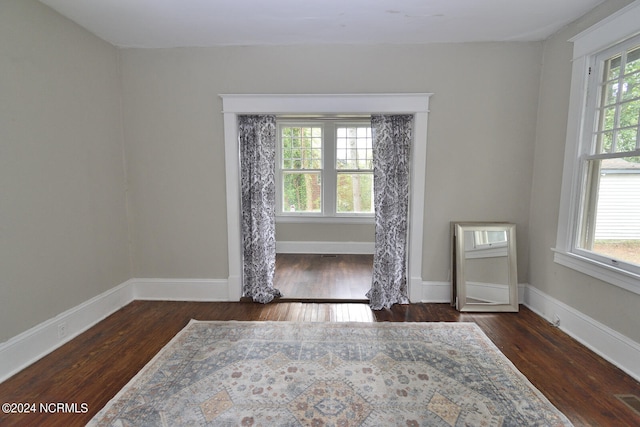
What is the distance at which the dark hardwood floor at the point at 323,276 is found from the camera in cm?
354

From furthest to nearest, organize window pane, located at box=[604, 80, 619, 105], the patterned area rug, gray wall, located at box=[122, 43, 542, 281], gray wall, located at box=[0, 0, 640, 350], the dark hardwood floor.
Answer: the dark hardwood floor, gray wall, located at box=[122, 43, 542, 281], gray wall, located at box=[0, 0, 640, 350], window pane, located at box=[604, 80, 619, 105], the patterned area rug

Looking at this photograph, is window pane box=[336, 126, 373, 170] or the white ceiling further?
window pane box=[336, 126, 373, 170]

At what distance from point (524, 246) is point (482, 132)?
1.36 meters

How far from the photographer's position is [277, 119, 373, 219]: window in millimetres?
5504

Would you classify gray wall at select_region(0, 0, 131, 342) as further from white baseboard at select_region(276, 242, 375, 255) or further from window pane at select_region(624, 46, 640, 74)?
window pane at select_region(624, 46, 640, 74)

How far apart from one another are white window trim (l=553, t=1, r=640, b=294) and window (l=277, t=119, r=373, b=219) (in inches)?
124

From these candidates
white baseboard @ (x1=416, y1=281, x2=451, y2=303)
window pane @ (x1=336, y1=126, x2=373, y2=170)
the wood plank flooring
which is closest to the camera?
the wood plank flooring

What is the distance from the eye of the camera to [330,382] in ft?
6.55

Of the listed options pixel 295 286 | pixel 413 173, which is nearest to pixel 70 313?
pixel 295 286

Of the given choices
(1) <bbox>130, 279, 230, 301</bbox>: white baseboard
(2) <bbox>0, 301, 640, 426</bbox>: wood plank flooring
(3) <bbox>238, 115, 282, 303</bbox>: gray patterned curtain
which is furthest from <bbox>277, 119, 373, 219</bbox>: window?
(2) <bbox>0, 301, 640, 426</bbox>: wood plank flooring

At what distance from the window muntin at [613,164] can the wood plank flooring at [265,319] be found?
831 mm

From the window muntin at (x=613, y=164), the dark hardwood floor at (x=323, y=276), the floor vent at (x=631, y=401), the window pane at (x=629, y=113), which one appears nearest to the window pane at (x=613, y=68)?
the window muntin at (x=613, y=164)

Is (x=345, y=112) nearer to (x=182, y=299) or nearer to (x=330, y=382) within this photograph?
(x=330, y=382)

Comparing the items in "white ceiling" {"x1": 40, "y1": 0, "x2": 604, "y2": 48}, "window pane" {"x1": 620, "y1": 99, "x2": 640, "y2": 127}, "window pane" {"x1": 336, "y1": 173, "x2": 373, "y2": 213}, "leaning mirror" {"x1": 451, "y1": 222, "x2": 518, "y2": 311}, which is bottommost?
"leaning mirror" {"x1": 451, "y1": 222, "x2": 518, "y2": 311}
